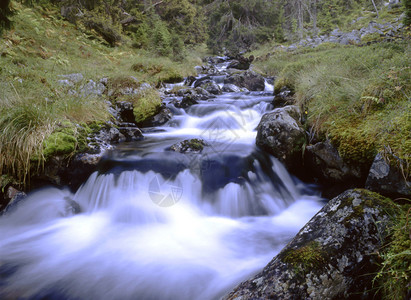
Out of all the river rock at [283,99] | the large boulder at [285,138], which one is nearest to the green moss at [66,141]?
the large boulder at [285,138]

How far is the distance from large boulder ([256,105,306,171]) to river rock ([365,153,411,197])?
72.7 inches

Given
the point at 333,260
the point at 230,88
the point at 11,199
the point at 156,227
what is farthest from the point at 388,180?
the point at 230,88

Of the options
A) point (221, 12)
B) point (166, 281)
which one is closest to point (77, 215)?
point (166, 281)

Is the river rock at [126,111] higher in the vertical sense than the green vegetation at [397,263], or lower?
higher

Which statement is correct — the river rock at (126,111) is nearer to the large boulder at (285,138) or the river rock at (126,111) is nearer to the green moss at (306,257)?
the large boulder at (285,138)

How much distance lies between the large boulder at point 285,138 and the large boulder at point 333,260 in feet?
7.62

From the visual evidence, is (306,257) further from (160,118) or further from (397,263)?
(160,118)

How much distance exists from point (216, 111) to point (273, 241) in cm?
483

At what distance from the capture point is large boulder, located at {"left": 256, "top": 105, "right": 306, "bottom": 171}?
4.26 metres

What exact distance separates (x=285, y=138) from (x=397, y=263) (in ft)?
9.61

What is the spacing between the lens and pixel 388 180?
224cm

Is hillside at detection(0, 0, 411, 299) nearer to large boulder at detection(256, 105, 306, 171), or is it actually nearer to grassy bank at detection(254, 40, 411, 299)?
grassy bank at detection(254, 40, 411, 299)

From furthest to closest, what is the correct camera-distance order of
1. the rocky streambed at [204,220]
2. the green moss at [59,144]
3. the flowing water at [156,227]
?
1. the green moss at [59,144]
2. the flowing water at [156,227]
3. the rocky streambed at [204,220]

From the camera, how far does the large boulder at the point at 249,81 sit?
1038 centimetres
